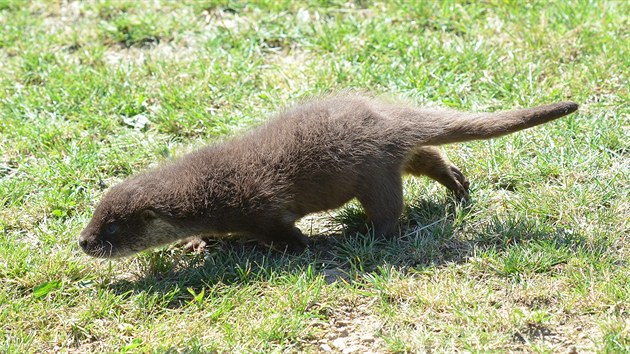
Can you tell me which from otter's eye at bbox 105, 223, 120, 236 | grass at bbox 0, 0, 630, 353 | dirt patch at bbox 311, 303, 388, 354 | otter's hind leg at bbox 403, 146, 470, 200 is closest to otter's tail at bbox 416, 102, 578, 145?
otter's hind leg at bbox 403, 146, 470, 200

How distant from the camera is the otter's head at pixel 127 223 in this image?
5883 mm

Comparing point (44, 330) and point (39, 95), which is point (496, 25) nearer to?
point (39, 95)

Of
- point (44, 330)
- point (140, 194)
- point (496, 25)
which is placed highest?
point (496, 25)

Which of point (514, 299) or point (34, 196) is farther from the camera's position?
point (34, 196)

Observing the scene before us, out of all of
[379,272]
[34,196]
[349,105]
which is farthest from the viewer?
[34,196]

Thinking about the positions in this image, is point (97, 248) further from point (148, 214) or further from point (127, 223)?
point (148, 214)

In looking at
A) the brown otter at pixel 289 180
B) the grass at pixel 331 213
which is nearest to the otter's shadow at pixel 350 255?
the grass at pixel 331 213

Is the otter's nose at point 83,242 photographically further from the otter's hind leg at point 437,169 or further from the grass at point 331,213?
the otter's hind leg at point 437,169

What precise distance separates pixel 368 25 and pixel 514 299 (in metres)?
3.95

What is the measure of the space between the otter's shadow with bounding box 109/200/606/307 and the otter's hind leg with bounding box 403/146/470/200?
0.20 m

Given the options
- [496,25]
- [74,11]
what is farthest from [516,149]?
[74,11]

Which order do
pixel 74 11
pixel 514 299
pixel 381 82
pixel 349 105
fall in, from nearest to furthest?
pixel 514 299
pixel 349 105
pixel 381 82
pixel 74 11

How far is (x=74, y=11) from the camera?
30.2 ft

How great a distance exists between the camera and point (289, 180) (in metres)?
5.83
